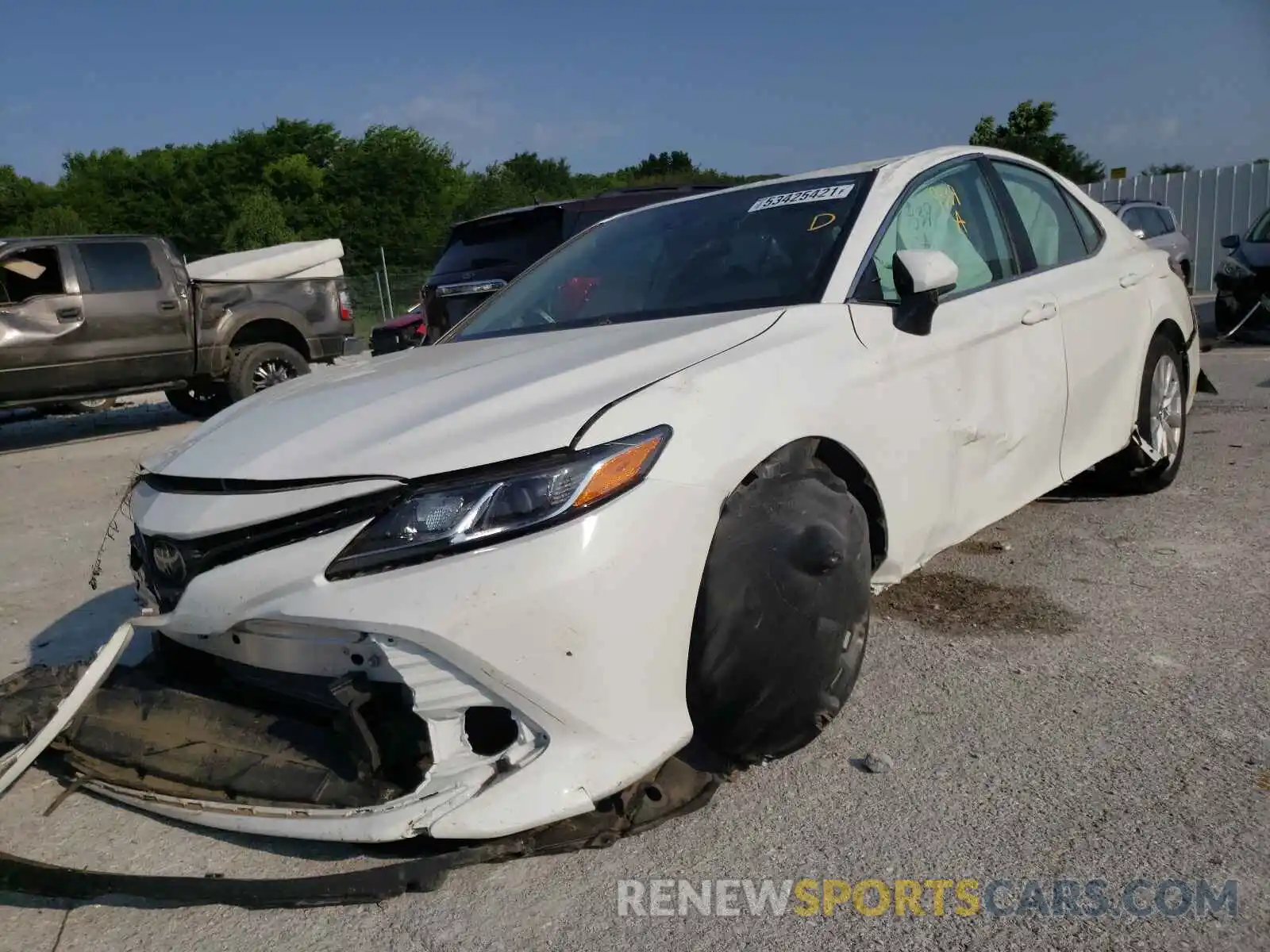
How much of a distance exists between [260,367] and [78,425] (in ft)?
9.03

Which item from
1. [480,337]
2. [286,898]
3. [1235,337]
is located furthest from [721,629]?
[1235,337]

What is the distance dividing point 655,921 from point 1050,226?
321 cm

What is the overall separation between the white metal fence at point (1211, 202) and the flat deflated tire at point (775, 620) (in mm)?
19472

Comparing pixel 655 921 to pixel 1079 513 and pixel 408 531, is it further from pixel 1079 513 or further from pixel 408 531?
pixel 1079 513

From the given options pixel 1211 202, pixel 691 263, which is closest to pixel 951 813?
pixel 691 263

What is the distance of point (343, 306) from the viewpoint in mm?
11023

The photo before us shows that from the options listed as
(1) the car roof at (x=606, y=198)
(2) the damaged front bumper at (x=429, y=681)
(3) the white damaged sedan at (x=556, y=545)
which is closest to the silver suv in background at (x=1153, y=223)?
(1) the car roof at (x=606, y=198)

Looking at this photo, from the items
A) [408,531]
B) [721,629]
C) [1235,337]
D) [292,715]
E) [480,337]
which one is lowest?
[1235,337]

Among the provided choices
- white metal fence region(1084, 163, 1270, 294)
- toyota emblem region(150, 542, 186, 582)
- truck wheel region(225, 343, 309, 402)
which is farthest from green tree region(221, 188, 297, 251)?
toyota emblem region(150, 542, 186, 582)

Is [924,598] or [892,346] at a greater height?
[892,346]

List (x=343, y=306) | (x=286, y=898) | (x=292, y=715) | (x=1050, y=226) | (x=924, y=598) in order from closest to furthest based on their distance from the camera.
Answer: (x=286, y=898) → (x=292, y=715) → (x=924, y=598) → (x=1050, y=226) → (x=343, y=306)

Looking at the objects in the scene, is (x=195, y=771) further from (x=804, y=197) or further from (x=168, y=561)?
(x=804, y=197)

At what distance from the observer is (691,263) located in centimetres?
330

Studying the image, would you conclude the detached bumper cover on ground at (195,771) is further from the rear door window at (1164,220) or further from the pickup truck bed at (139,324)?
the rear door window at (1164,220)
